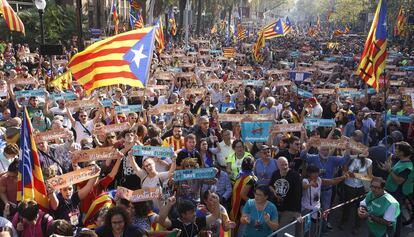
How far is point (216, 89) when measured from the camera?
13141mm

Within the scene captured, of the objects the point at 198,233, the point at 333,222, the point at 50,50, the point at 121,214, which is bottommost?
the point at 333,222

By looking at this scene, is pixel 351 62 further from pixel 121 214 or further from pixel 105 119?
Answer: pixel 121 214

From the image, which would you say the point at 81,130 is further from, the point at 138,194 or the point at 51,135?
the point at 138,194

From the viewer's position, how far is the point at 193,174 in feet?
19.3

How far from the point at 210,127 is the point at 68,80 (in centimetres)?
483

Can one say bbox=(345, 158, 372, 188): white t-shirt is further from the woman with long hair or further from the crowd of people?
the woman with long hair

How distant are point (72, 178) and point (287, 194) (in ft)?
9.00

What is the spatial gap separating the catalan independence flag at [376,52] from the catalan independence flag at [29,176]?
21.0 feet

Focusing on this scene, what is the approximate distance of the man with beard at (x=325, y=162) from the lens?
23.5ft

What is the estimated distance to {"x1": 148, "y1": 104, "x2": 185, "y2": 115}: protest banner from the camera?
966cm

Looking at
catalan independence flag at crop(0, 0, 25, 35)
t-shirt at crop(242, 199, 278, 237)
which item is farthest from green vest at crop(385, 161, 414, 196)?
catalan independence flag at crop(0, 0, 25, 35)

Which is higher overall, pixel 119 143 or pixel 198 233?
pixel 119 143

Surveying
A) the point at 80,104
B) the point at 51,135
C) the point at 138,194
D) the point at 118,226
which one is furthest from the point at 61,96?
the point at 118,226

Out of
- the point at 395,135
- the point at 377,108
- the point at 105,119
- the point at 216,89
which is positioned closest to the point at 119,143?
the point at 105,119
